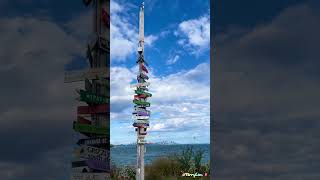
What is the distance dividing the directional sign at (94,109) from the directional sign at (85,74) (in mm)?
210

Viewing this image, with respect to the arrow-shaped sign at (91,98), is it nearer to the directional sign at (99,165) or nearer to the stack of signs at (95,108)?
the stack of signs at (95,108)

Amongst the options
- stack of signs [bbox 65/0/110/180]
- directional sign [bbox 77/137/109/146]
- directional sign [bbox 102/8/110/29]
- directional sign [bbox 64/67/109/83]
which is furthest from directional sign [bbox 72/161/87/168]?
directional sign [bbox 102/8/110/29]

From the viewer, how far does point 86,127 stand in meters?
3.59

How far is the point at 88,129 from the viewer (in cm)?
360

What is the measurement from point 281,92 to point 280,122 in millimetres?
176

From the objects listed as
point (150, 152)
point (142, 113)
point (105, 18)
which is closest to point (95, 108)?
point (105, 18)

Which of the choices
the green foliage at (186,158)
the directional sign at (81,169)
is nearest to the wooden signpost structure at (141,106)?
the green foliage at (186,158)

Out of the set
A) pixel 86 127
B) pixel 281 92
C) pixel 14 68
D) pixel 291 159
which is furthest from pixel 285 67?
pixel 14 68

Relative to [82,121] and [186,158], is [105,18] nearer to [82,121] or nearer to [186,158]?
[82,121]

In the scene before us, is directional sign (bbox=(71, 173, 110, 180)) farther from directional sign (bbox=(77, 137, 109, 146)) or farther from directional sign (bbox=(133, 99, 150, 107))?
directional sign (bbox=(133, 99, 150, 107))

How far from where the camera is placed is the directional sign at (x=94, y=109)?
359cm

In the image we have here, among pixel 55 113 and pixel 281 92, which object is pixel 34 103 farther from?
pixel 281 92

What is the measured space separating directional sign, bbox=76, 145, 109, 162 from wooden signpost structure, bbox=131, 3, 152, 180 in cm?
224

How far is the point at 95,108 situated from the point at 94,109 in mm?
11
